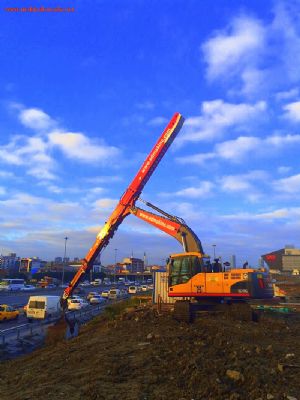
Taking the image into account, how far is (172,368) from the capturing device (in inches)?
360

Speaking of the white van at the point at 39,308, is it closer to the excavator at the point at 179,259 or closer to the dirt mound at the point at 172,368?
the excavator at the point at 179,259

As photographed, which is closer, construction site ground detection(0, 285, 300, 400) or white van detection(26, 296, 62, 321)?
construction site ground detection(0, 285, 300, 400)

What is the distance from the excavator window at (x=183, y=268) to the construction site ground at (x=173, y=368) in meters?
2.96

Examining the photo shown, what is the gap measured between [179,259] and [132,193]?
6928 mm

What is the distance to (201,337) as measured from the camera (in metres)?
12.7

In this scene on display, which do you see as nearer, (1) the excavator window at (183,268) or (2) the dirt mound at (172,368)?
(2) the dirt mound at (172,368)

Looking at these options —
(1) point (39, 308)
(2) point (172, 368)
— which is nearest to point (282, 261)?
(1) point (39, 308)

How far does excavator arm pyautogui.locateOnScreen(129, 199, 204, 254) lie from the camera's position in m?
22.0

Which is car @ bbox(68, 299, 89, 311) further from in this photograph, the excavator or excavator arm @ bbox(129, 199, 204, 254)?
excavator arm @ bbox(129, 199, 204, 254)

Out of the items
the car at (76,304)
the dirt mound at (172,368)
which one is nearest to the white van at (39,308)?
the car at (76,304)

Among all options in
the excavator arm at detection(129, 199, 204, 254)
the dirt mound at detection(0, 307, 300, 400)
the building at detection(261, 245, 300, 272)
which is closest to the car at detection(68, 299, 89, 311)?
the excavator arm at detection(129, 199, 204, 254)

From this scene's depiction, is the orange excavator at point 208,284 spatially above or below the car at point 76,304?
above

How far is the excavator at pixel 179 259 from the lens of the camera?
16.8 metres

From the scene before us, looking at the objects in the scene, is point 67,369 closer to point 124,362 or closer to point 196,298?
point 124,362
